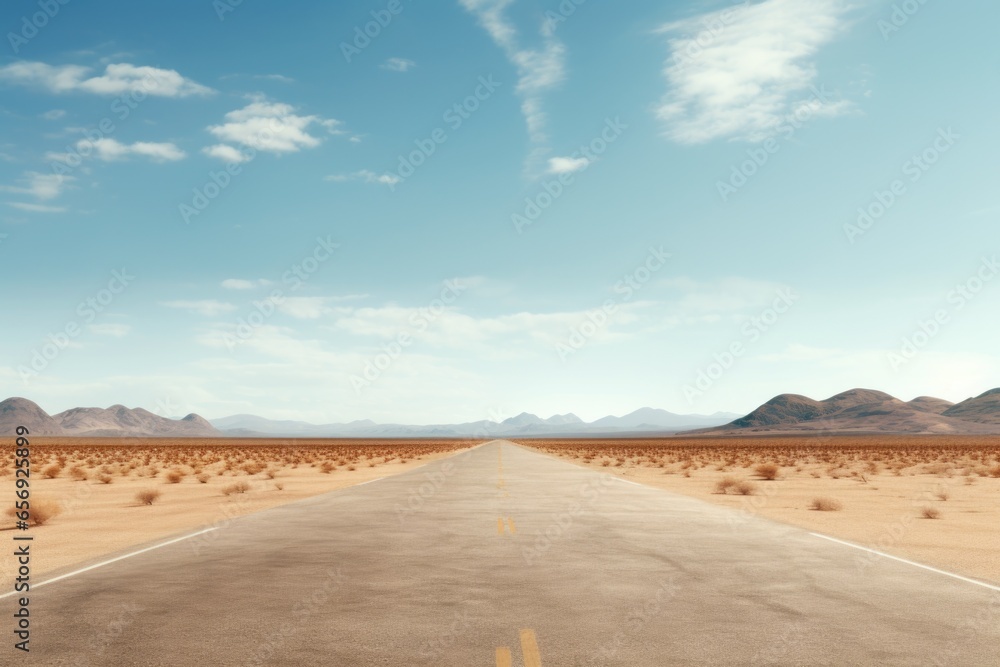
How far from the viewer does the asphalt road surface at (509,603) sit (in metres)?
6.12

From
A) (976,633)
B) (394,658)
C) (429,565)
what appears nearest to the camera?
(394,658)

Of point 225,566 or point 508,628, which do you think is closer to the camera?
point 508,628

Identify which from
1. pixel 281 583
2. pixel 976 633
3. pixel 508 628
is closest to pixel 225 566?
pixel 281 583

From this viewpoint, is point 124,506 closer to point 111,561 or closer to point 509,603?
point 111,561

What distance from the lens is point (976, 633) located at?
22.2ft

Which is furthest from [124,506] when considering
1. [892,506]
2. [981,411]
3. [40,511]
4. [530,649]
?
[981,411]

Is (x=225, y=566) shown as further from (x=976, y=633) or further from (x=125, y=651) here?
(x=976, y=633)

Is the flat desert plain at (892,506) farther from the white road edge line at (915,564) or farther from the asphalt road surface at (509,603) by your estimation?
the asphalt road surface at (509,603)

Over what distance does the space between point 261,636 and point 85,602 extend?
8.80ft

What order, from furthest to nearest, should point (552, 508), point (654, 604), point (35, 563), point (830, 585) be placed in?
point (552, 508)
point (35, 563)
point (830, 585)
point (654, 604)

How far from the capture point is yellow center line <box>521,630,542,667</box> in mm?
5781

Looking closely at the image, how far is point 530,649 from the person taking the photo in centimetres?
615

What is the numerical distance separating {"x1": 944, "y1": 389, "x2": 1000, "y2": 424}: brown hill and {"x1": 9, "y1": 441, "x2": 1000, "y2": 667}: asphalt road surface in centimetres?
19316

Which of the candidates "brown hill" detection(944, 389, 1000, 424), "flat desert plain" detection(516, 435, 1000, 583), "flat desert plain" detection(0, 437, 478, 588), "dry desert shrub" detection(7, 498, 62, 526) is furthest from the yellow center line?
"brown hill" detection(944, 389, 1000, 424)
